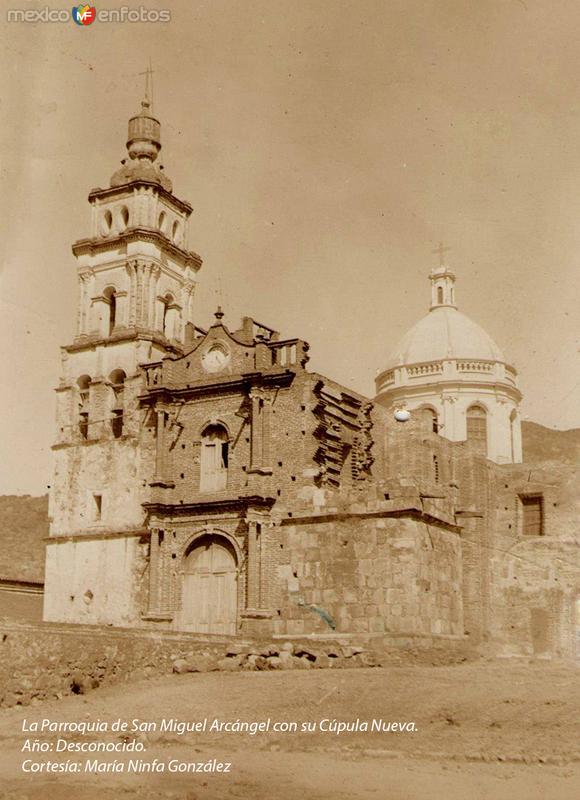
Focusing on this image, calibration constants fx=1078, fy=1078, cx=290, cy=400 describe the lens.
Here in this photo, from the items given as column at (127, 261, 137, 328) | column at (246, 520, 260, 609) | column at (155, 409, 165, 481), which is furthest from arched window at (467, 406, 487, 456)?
column at (246, 520, 260, 609)

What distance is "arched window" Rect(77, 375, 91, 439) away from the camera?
38.6 meters

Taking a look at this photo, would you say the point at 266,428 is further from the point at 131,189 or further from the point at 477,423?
the point at 477,423

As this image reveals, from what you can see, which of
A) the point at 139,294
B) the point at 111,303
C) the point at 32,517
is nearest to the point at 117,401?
the point at 139,294

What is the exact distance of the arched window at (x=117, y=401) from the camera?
37.5 metres

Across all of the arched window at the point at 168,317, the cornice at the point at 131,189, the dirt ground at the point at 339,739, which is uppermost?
the cornice at the point at 131,189

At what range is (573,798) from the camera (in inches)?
508

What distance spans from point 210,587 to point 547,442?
5349 cm

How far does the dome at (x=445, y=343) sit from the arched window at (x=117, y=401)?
13929 mm

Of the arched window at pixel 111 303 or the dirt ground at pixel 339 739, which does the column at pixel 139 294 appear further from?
the dirt ground at pixel 339 739

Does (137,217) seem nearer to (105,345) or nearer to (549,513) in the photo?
(105,345)

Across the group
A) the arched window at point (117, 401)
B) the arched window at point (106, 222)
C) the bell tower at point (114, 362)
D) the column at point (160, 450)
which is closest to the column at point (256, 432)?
the column at point (160, 450)

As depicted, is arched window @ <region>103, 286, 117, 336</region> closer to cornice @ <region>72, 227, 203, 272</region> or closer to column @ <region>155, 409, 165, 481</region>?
cornice @ <region>72, 227, 203, 272</region>

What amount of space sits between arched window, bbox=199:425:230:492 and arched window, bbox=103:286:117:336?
25.4 ft

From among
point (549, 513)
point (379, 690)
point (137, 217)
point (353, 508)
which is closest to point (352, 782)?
point (379, 690)
